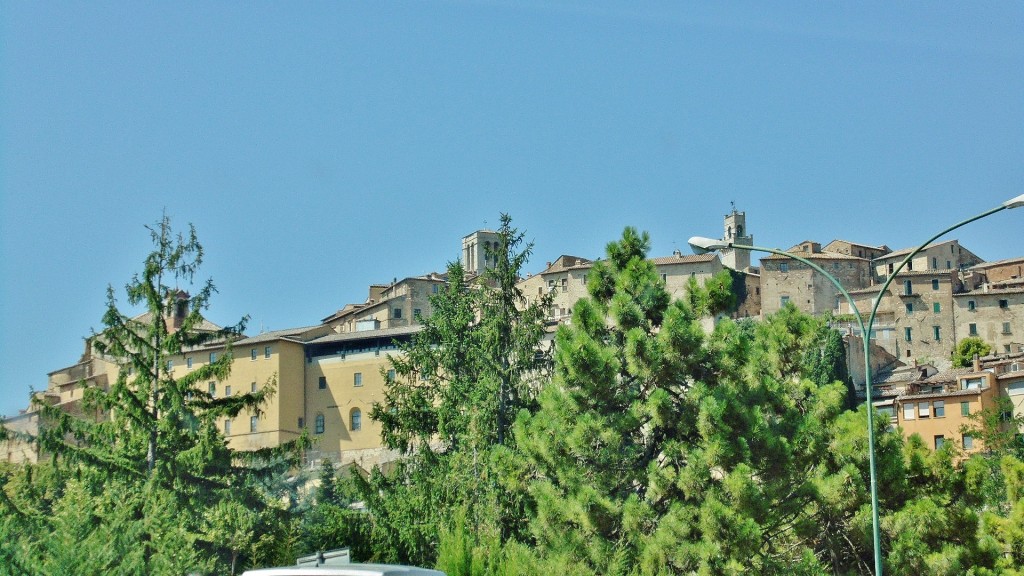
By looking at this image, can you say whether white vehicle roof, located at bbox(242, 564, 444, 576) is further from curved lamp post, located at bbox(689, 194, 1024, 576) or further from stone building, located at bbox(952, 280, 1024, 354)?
stone building, located at bbox(952, 280, 1024, 354)

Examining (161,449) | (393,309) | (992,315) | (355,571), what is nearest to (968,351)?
(992,315)

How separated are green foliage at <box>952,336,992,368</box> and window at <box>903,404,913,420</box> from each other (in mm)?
22216

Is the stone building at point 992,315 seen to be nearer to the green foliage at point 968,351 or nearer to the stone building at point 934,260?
the green foliage at point 968,351

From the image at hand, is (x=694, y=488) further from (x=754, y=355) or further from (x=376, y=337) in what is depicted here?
(x=376, y=337)

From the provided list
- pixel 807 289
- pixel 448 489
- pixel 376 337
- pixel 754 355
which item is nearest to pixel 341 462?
pixel 376 337

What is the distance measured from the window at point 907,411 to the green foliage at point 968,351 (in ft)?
72.9

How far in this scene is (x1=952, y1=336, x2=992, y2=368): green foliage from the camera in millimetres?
92250

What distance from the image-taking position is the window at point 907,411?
234 feet

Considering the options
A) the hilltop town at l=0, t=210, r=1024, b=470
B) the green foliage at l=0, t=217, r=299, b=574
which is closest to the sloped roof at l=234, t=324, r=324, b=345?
the hilltop town at l=0, t=210, r=1024, b=470

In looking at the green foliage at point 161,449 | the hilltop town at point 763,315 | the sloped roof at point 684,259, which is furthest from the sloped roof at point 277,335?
the green foliage at point 161,449

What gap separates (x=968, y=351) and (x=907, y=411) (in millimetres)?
26397

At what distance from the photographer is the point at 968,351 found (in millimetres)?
94938

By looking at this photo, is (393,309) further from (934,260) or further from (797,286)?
(934,260)

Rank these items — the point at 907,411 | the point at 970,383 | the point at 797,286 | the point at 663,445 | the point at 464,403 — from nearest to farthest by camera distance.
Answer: the point at 663,445 → the point at 464,403 → the point at 907,411 → the point at 970,383 → the point at 797,286
